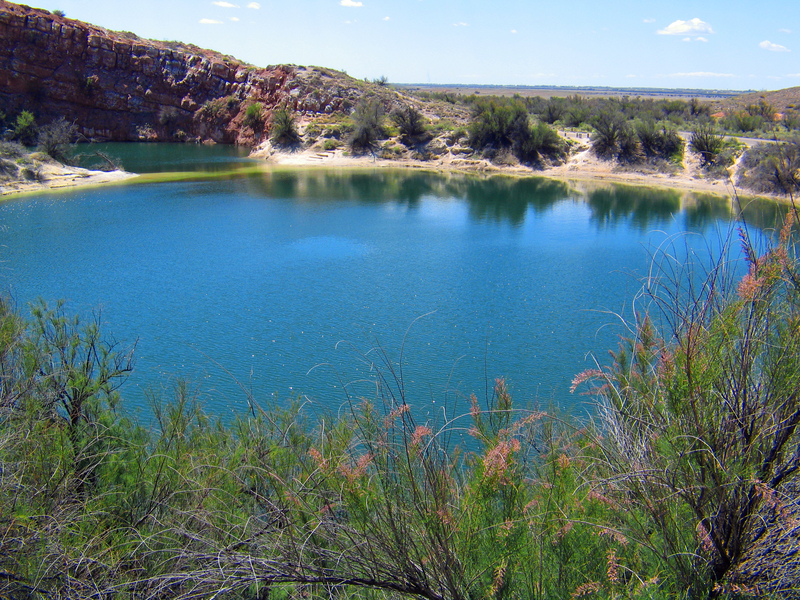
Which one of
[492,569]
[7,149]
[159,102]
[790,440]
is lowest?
[492,569]

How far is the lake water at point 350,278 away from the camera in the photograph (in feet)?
32.7

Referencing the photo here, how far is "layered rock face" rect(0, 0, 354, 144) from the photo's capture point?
4534 cm

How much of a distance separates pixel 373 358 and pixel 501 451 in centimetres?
693

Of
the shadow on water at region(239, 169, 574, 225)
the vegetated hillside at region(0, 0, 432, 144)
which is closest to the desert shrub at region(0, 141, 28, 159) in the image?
the shadow on water at region(239, 169, 574, 225)

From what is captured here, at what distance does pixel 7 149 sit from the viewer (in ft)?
91.3

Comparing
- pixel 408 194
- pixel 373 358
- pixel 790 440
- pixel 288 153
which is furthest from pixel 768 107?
pixel 790 440

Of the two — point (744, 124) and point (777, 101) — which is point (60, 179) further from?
point (777, 101)

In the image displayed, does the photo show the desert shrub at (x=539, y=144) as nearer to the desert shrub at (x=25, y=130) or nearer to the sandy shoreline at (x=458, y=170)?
the sandy shoreline at (x=458, y=170)

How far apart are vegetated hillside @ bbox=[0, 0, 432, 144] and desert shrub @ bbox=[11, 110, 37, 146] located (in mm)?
5226

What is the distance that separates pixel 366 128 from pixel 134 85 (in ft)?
80.2

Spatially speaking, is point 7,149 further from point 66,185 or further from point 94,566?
point 94,566

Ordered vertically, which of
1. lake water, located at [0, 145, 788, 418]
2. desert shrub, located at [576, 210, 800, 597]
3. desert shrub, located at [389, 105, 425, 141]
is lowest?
lake water, located at [0, 145, 788, 418]

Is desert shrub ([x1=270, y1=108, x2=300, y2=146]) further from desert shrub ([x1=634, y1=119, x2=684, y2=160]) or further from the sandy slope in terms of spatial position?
desert shrub ([x1=634, y1=119, x2=684, y2=160])

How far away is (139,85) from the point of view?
50.6 metres
